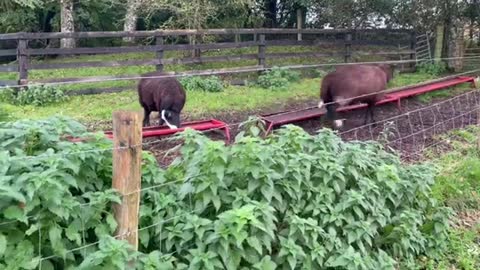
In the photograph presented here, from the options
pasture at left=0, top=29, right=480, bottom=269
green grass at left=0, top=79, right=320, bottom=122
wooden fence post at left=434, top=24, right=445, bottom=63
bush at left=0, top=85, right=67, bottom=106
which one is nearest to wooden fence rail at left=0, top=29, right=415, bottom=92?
bush at left=0, top=85, right=67, bottom=106

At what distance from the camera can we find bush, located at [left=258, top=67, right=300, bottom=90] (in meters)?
12.6

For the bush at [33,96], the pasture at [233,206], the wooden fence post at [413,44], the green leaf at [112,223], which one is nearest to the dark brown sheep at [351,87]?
the pasture at [233,206]

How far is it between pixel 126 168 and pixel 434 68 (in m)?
13.5

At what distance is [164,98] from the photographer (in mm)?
8031

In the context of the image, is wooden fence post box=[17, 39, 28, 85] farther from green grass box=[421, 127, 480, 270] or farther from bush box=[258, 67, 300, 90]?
green grass box=[421, 127, 480, 270]

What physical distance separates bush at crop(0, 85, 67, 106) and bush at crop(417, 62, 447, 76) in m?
9.69

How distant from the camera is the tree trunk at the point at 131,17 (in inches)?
553

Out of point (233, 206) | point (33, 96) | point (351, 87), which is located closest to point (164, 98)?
point (351, 87)

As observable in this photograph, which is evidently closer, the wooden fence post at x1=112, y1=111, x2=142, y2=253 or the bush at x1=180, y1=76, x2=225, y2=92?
the wooden fence post at x1=112, y1=111, x2=142, y2=253

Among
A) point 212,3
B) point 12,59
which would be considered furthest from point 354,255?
point 12,59

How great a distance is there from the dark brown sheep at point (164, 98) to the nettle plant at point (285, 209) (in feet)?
13.2

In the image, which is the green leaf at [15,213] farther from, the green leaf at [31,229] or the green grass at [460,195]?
the green grass at [460,195]

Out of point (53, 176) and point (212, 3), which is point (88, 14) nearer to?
point (212, 3)

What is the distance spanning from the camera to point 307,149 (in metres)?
4.13
